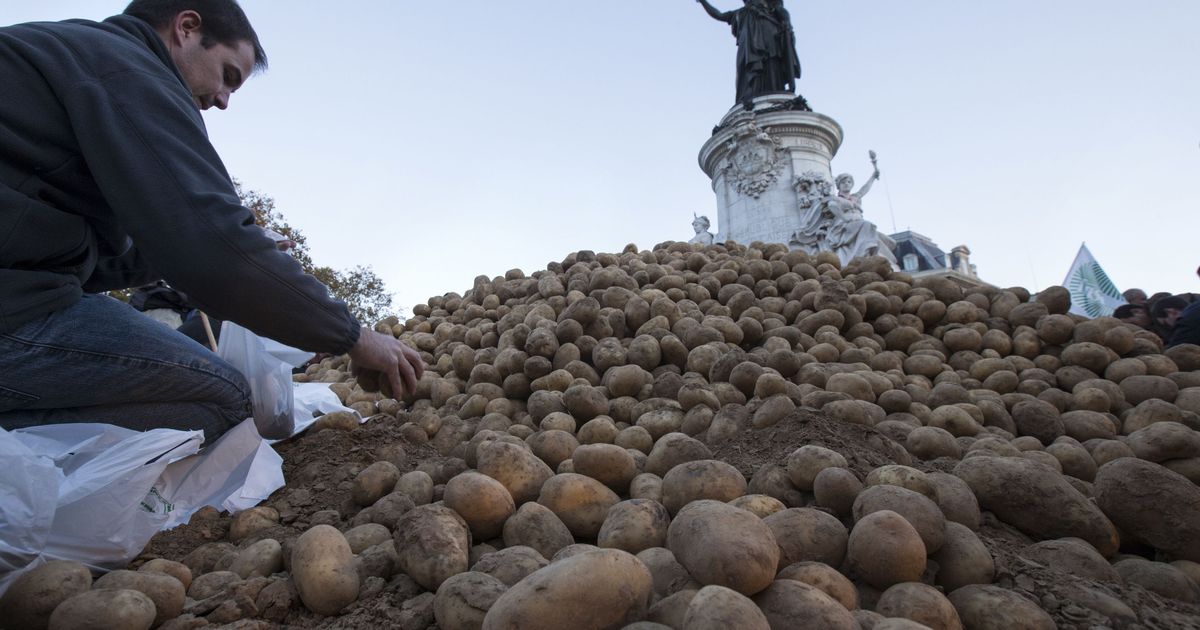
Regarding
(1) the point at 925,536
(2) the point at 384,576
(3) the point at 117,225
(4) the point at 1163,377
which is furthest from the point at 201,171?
(4) the point at 1163,377

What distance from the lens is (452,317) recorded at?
17.5 feet

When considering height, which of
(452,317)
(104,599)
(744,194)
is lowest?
(104,599)

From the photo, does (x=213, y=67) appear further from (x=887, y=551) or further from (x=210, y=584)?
(x=887, y=551)

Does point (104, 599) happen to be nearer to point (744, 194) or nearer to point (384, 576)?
point (384, 576)

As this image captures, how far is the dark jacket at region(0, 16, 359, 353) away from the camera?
192cm

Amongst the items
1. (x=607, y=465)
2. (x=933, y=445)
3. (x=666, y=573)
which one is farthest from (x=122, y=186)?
(x=933, y=445)

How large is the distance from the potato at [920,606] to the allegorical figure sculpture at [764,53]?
13373mm

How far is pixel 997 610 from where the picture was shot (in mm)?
1538

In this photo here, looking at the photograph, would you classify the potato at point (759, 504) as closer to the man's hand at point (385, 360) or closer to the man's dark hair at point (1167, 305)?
the man's hand at point (385, 360)

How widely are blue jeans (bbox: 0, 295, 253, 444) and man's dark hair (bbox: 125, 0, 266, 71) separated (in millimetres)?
972

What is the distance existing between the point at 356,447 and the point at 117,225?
47.2 inches

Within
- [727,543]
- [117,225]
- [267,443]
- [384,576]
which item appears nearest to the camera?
[727,543]

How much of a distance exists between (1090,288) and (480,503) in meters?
12.6

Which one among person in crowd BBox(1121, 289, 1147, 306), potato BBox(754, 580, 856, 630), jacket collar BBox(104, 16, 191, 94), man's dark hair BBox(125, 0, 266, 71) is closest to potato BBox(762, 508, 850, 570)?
potato BBox(754, 580, 856, 630)
